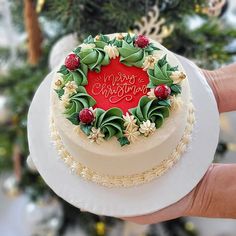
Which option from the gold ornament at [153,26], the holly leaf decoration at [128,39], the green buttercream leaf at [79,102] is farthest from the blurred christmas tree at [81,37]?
the green buttercream leaf at [79,102]

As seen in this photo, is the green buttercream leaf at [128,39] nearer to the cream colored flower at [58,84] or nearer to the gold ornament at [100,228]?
the cream colored flower at [58,84]

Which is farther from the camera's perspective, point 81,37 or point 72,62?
point 81,37

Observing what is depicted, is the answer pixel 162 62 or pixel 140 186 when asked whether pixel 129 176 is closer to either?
pixel 140 186

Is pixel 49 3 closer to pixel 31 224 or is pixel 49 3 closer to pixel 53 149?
pixel 53 149

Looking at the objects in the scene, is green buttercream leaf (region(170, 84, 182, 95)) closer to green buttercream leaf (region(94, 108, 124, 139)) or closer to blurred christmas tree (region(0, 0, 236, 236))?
green buttercream leaf (region(94, 108, 124, 139))

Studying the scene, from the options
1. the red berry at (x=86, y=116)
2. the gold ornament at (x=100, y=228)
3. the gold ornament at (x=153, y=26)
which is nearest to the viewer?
the red berry at (x=86, y=116)

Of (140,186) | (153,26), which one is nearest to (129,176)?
(140,186)

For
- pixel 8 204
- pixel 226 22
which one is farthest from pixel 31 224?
pixel 226 22
